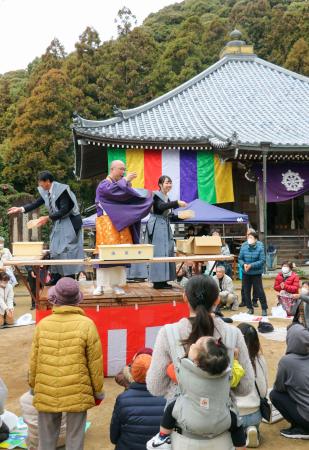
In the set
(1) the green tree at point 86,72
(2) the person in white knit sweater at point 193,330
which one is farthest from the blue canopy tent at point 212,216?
(1) the green tree at point 86,72

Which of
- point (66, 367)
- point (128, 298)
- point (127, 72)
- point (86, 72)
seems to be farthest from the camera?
point (127, 72)

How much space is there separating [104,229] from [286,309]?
4.37m

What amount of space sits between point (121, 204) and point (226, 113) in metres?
13.2

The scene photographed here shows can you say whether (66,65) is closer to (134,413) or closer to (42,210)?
(42,210)

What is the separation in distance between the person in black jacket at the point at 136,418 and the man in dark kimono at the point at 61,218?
2.86 meters

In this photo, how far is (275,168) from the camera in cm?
1542

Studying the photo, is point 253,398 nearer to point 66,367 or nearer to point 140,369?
point 140,369

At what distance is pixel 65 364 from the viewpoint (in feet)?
9.38

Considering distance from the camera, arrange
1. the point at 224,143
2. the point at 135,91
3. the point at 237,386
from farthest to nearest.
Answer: the point at 135,91, the point at 224,143, the point at 237,386

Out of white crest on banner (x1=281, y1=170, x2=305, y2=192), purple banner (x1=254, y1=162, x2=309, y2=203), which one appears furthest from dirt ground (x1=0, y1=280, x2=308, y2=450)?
white crest on banner (x1=281, y1=170, x2=305, y2=192)

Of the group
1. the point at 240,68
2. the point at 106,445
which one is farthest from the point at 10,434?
the point at 240,68

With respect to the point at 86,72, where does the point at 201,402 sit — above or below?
below

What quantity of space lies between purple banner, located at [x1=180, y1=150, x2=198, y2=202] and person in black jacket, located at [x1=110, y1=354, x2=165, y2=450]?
1260 cm

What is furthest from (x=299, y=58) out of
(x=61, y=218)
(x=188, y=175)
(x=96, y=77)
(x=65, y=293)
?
(x=65, y=293)
